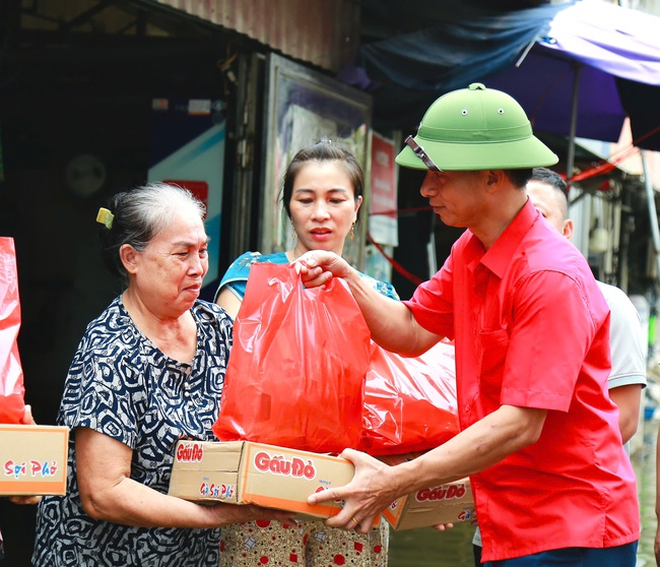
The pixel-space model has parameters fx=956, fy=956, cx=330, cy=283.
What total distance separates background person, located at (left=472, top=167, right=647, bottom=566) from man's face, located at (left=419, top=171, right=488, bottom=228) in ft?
1.80

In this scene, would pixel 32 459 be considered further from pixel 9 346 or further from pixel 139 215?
pixel 139 215

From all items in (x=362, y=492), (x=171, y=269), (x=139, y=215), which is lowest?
(x=362, y=492)

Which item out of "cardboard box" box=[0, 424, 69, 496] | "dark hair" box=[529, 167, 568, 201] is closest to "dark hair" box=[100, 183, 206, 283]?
"cardboard box" box=[0, 424, 69, 496]

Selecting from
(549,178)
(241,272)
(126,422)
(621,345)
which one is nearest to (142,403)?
(126,422)

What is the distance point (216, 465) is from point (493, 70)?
338cm

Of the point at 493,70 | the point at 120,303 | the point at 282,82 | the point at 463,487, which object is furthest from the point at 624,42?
the point at 120,303

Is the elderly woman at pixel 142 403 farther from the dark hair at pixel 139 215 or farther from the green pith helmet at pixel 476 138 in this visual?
the green pith helmet at pixel 476 138

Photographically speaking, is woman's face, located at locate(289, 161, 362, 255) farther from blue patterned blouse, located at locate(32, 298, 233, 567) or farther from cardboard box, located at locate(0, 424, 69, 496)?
cardboard box, located at locate(0, 424, 69, 496)

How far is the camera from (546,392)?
88.0 inches

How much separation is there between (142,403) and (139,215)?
53cm

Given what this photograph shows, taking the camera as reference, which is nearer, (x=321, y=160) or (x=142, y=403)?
(x=142, y=403)

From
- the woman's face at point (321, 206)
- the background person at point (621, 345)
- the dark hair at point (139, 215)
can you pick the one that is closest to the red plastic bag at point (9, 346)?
the dark hair at point (139, 215)

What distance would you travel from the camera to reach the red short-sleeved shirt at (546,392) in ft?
7.38

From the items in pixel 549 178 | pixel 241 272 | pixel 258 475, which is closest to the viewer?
pixel 258 475
